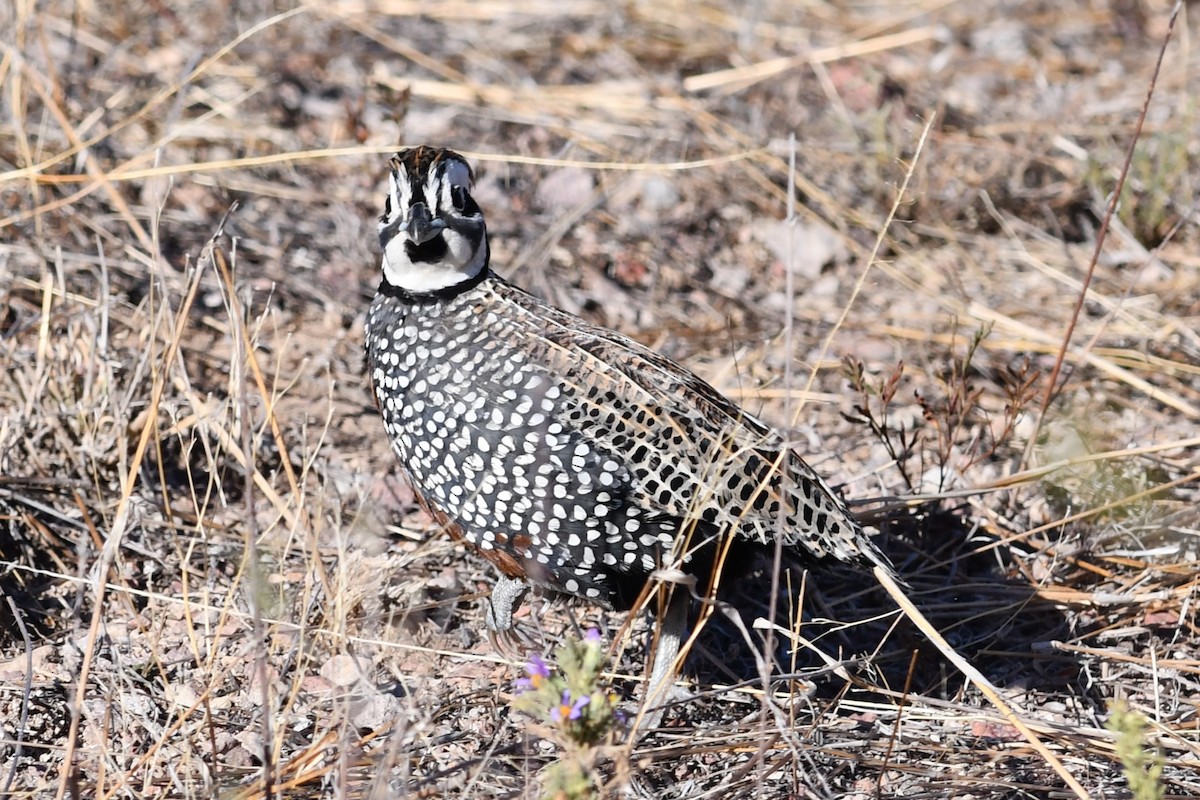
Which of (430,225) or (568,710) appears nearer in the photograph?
(568,710)

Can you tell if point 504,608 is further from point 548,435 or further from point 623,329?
point 623,329

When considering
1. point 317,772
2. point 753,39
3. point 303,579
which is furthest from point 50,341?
point 753,39

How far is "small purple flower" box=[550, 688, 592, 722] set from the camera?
8.87ft

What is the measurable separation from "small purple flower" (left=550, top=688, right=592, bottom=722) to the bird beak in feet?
4.66

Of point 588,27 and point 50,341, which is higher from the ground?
point 588,27

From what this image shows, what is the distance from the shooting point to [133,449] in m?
4.31

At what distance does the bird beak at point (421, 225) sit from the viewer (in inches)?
141

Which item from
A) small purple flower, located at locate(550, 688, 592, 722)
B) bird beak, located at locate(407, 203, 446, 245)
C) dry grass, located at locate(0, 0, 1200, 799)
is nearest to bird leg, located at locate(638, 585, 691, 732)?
dry grass, located at locate(0, 0, 1200, 799)

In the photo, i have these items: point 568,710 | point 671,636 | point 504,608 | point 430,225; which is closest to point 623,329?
point 504,608

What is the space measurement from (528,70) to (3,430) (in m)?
3.61

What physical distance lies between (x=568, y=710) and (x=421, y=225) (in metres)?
1.48

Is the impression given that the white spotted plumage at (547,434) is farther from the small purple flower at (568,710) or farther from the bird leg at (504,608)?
the small purple flower at (568,710)

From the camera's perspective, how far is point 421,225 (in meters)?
3.59

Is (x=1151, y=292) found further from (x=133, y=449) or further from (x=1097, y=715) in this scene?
(x=133, y=449)
